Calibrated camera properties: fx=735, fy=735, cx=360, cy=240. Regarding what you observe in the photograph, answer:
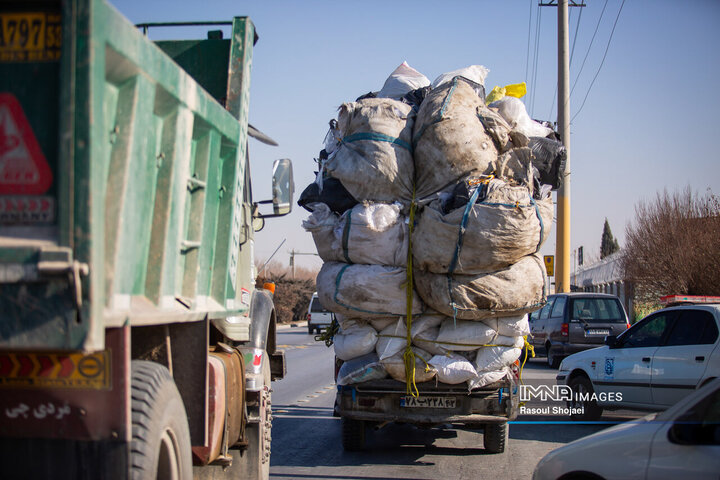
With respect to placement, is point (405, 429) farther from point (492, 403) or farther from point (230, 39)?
point (230, 39)

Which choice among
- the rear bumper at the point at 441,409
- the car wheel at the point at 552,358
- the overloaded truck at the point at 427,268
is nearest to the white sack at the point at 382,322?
the overloaded truck at the point at 427,268

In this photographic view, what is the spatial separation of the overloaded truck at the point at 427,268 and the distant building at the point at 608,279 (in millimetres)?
19169

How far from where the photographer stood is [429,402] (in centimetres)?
714

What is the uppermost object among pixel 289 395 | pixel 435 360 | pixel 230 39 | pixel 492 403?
pixel 230 39

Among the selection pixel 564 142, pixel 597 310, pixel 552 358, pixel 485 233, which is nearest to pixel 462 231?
pixel 485 233

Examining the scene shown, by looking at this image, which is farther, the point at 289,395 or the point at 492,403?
the point at 289,395

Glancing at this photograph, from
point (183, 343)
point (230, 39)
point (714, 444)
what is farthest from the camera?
point (230, 39)

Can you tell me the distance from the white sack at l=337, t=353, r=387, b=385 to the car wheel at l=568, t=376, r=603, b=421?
4.24m

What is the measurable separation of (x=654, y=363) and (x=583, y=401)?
1.71 metres

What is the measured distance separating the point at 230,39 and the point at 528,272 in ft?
11.8

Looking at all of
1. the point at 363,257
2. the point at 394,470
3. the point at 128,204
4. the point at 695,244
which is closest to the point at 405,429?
the point at 394,470

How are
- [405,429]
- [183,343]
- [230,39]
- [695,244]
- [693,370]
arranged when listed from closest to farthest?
1. [183,343]
2. [230,39]
3. [693,370]
4. [405,429]
5. [695,244]

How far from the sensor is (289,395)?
12547 millimetres

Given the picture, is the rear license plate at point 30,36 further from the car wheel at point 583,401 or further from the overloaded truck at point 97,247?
the car wheel at point 583,401
